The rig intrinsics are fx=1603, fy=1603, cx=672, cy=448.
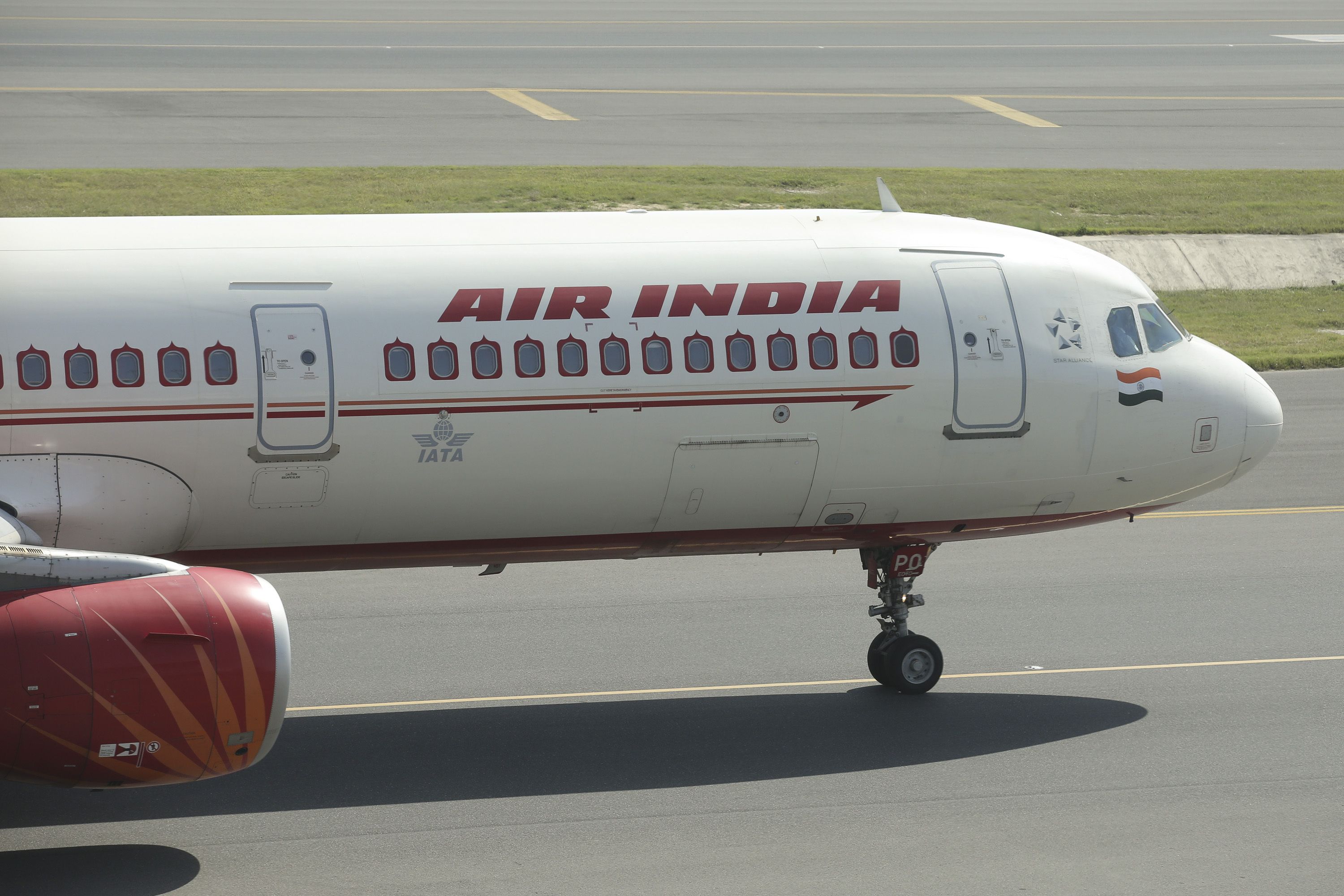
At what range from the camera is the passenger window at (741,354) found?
1614 cm

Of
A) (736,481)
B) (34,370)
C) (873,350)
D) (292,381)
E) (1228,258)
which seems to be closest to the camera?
(34,370)

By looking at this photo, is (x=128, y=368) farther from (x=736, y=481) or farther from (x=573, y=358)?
(x=736, y=481)

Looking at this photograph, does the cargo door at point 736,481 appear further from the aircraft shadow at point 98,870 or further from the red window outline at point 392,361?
the aircraft shadow at point 98,870

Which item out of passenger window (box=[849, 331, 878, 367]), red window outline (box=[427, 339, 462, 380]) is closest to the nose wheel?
passenger window (box=[849, 331, 878, 367])

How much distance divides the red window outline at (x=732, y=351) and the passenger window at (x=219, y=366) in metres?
4.78

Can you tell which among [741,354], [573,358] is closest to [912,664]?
[741,354]

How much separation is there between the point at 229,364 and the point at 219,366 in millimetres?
96

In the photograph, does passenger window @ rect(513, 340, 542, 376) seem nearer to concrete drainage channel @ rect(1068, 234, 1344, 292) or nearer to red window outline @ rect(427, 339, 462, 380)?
red window outline @ rect(427, 339, 462, 380)

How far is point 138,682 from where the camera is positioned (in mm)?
12867

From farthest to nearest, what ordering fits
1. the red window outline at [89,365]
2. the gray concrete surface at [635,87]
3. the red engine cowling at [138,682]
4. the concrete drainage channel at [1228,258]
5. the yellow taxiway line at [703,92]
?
1. the yellow taxiway line at [703,92]
2. the gray concrete surface at [635,87]
3. the concrete drainage channel at [1228,258]
4. the red window outline at [89,365]
5. the red engine cowling at [138,682]

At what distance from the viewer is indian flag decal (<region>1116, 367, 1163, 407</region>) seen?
17.3 m

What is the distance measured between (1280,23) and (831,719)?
58208mm

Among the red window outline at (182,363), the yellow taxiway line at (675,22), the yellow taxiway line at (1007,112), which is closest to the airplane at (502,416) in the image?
the red window outline at (182,363)

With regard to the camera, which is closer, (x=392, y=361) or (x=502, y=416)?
(x=392, y=361)
